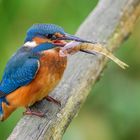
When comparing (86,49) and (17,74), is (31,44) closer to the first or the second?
(17,74)

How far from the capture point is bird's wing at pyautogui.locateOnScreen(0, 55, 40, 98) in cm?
362

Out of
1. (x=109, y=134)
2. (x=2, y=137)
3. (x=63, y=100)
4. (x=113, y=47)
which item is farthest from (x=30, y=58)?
(x=109, y=134)

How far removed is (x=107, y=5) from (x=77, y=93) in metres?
0.80

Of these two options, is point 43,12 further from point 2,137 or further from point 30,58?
point 30,58

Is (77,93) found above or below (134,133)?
below

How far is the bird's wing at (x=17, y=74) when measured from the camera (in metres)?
3.62

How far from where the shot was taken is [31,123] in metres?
3.39

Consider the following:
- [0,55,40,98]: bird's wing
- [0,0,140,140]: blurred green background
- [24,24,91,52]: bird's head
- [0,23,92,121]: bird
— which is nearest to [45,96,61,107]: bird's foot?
[0,23,92,121]: bird

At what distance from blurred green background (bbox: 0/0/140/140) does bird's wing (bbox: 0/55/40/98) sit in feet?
2.80

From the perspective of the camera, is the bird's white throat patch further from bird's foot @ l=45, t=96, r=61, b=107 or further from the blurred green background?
the blurred green background

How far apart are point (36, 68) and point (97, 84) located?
134cm

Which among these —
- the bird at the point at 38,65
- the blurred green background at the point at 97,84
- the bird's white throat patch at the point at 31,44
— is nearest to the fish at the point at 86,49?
the bird at the point at 38,65

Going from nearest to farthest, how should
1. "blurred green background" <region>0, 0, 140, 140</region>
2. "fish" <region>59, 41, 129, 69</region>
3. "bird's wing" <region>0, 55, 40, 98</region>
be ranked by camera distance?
"fish" <region>59, 41, 129, 69</region> → "bird's wing" <region>0, 55, 40, 98</region> → "blurred green background" <region>0, 0, 140, 140</region>

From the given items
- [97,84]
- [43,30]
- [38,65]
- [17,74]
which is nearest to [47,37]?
[43,30]
